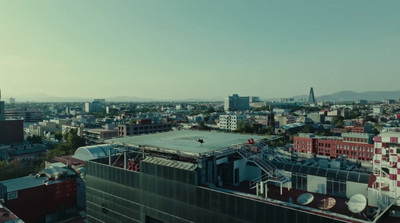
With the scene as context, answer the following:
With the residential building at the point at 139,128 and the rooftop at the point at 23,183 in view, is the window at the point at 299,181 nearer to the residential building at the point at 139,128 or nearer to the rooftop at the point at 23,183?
the rooftop at the point at 23,183

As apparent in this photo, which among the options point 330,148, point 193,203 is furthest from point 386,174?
point 330,148

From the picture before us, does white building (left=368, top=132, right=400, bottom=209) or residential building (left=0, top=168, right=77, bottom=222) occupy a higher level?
white building (left=368, top=132, right=400, bottom=209)

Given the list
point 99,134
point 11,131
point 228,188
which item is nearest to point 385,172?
point 228,188

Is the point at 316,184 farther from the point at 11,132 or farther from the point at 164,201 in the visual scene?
the point at 11,132

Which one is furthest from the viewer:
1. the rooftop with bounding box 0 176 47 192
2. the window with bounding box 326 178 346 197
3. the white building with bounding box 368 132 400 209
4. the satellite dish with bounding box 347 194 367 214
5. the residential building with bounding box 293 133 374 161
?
the residential building with bounding box 293 133 374 161

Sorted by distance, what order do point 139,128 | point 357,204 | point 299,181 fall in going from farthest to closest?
1. point 139,128
2. point 299,181
3. point 357,204

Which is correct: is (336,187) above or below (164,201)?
above

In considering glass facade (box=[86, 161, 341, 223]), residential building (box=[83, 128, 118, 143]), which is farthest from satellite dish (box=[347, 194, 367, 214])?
residential building (box=[83, 128, 118, 143])

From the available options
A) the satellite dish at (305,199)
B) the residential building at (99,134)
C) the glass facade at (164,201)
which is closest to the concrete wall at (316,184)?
the satellite dish at (305,199)

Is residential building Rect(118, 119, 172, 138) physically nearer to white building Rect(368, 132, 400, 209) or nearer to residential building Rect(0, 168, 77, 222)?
residential building Rect(0, 168, 77, 222)
